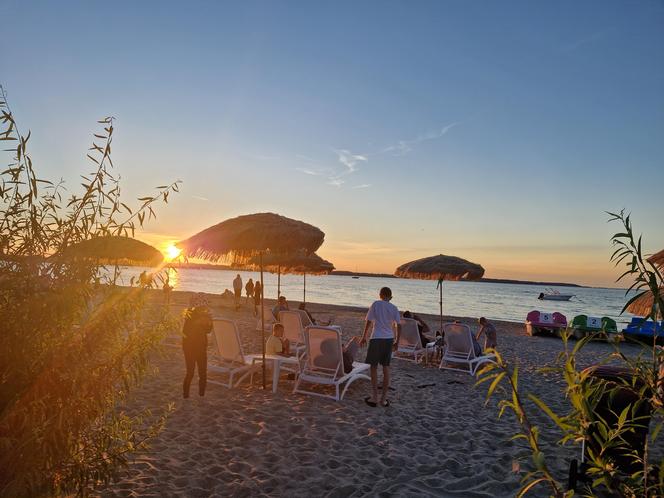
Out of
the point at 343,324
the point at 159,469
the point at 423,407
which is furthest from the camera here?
the point at 343,324

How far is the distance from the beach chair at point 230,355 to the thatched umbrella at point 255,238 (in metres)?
0.73

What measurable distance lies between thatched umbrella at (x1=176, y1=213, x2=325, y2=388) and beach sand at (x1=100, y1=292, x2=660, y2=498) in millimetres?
2068

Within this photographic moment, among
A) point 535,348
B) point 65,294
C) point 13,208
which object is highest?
point 13,208

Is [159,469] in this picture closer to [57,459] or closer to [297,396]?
[57,459]

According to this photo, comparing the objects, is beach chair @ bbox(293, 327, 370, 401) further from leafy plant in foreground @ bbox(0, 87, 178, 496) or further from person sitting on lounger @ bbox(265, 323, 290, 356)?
leafy plant in foreground @ bbox(0, 87, 178, 496)

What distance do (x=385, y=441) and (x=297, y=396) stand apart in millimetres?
1992

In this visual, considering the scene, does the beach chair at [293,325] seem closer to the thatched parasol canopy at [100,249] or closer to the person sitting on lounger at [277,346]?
the person sitting on lounger at [277,346]

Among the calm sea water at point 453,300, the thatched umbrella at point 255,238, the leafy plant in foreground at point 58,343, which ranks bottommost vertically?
the calm sea water at point 453,300

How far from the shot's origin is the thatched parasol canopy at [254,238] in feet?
26.5

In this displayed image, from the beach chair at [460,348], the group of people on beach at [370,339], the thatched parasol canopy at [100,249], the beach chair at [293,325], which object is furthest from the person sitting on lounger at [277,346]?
the thatched parasol canopy at [100,249]

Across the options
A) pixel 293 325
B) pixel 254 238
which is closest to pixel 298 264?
pixel 293 325

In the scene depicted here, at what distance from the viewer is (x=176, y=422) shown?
5.30 m

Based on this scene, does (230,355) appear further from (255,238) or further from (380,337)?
(380,337)

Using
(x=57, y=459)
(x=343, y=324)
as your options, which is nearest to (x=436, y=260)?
(x=343, y=324)
